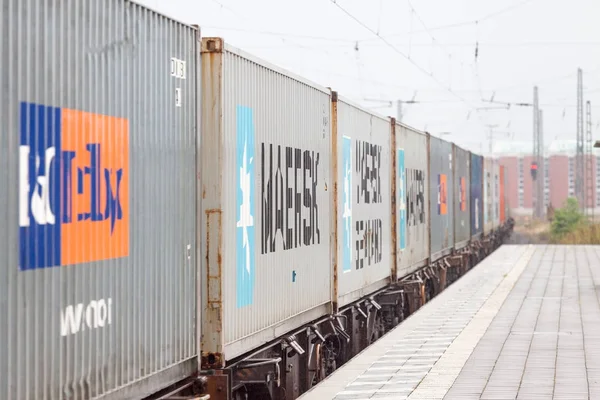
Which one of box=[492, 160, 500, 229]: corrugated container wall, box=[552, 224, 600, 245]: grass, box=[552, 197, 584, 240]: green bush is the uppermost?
box=[492, 160, 500, 229]: corrugated container wall

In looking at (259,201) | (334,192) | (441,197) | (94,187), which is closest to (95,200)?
(94,187)

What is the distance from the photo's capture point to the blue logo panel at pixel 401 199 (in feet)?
60.1

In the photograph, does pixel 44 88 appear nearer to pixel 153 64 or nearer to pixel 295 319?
pixel 153 64

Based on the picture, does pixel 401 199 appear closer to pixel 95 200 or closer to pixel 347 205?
pixel 347 205

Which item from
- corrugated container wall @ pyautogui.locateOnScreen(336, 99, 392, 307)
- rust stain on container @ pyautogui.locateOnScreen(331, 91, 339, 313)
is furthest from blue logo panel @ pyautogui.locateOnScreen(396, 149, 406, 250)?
rust stain on container @ pyautogui.locateOnScreen(331, 91, 339, 313)

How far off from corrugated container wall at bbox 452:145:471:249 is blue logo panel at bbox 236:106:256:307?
19.6 meters

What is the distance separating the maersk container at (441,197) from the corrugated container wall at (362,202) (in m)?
6.14

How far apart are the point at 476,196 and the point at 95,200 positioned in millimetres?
30965

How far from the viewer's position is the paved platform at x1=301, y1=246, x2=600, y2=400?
9.91m

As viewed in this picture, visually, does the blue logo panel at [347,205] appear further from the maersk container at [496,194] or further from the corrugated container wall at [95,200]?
the maersk container at [496,194]

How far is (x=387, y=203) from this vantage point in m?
17.3

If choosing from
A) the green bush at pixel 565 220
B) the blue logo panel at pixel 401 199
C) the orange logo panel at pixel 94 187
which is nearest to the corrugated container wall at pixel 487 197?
the green bush at pixel 565 220

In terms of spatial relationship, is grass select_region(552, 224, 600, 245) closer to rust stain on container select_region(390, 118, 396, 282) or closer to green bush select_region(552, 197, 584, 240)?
green bush select_region(552, 197, 584, 240)

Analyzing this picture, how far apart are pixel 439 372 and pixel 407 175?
8848 mm
